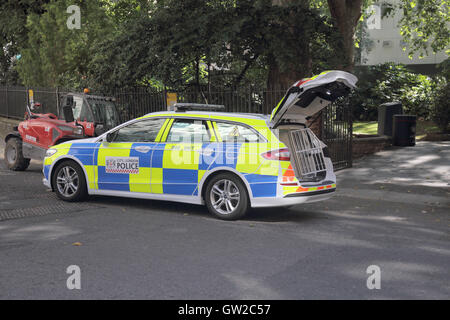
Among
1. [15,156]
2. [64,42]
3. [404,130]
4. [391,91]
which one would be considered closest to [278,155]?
[15,156]

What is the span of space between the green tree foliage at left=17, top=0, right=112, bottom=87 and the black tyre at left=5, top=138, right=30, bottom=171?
688 centimetres

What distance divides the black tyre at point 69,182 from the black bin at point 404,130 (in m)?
13.0

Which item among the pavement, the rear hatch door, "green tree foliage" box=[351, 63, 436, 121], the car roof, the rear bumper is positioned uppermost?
"green tree foliage" box=[351, 63, 436, 121]

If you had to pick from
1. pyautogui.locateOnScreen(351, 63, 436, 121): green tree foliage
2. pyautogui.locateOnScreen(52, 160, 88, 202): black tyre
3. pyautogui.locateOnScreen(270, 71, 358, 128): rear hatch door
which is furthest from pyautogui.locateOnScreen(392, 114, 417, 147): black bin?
pyautogui.locateOnScreen(52, 160, 88, 202): black tyre

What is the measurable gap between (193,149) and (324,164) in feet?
6.89

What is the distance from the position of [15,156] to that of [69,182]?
196 inches

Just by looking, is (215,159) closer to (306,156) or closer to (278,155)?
(278,155)

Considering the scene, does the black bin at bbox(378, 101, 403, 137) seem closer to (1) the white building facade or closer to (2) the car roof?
(2) the car roof

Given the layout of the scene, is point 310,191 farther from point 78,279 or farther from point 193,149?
point 78,279

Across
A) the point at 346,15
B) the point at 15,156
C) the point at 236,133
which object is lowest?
the point at 15,156

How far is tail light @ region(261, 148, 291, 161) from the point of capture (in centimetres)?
807

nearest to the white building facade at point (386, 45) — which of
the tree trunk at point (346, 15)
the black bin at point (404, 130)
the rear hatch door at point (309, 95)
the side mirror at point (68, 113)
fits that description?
the black bin at point (404, 130)

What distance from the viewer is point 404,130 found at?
1981 centimetres
